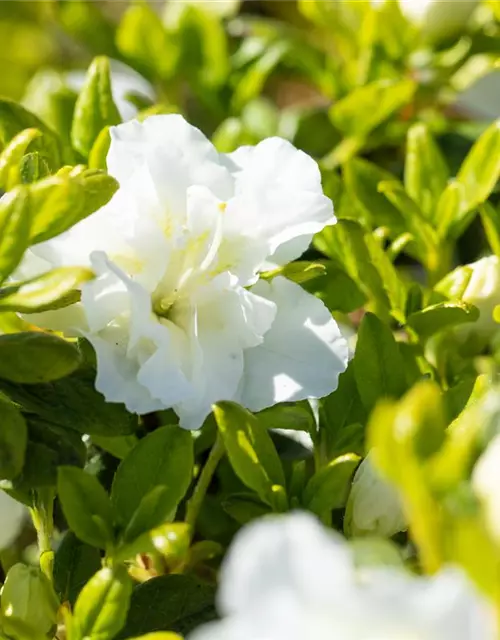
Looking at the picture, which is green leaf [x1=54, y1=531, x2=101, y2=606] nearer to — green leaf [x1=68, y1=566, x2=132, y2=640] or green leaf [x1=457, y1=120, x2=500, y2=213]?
green leaf [x1=68, y1=566, x2=132, y2=640]

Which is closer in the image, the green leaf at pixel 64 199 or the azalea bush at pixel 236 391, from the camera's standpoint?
the azalea bush at pixel 236 391

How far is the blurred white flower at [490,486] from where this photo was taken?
377 mm

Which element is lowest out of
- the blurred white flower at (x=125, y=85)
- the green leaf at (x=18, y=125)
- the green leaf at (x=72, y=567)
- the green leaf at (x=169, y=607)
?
the green leaf at (x=72, y=567)

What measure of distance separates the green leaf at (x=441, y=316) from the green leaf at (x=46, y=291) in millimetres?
248

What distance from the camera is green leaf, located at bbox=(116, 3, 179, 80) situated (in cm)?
108

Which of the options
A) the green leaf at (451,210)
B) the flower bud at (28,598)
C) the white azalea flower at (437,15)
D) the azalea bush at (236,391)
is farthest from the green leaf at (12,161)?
the white azalea flower at (437,15)

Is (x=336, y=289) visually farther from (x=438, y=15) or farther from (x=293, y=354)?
(x=438, y=15)

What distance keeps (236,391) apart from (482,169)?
12.1 inches

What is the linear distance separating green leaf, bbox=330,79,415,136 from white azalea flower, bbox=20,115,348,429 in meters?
0.32

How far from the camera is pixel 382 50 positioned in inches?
38.9

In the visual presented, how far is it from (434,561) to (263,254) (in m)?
0.27

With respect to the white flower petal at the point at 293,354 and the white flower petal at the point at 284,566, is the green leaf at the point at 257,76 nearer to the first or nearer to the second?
the white flower petal at the point at 293,354

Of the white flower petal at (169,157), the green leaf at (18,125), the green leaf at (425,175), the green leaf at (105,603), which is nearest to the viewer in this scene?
the green leaf at (105,603)

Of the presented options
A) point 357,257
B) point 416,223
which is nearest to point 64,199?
point 357,257
